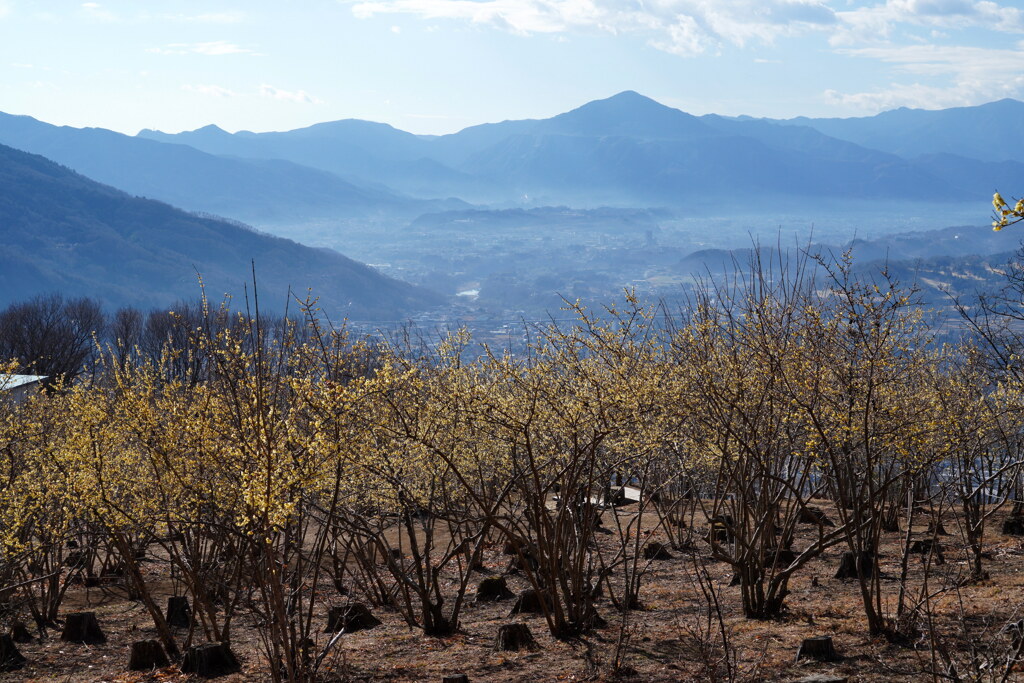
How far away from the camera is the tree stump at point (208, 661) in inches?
462

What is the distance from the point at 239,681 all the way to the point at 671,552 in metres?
13.8

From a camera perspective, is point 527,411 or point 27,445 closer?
point 527,411

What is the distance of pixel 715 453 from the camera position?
45.3 feet

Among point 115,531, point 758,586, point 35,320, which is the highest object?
point 35,320

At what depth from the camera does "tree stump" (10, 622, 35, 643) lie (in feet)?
47.2

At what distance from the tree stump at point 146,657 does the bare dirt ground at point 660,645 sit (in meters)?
0.21

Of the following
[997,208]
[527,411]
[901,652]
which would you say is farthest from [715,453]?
[997,208]

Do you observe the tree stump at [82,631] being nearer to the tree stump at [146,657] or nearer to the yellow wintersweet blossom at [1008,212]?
the tree stump at [146,657]

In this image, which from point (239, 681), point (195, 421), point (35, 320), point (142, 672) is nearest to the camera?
point (195, 421)

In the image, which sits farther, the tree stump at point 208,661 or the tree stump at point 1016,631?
the tree stump at point 208,661

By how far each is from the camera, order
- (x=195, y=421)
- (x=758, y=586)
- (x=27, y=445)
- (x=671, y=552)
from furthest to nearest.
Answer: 1. (x=671, y=552)
2. (x=27, y=445)
3. (x=758, y=586)
4. (x=195, y=421)

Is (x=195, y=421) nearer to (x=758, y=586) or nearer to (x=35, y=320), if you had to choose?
(x=758, y=586)

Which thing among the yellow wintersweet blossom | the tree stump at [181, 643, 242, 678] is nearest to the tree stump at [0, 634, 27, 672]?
the tree stump at [181, 643, 242, 678]

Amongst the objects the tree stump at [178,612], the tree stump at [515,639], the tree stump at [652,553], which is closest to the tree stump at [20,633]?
the tree stump at [178,612]
